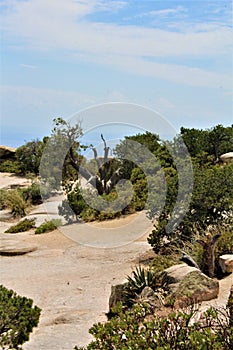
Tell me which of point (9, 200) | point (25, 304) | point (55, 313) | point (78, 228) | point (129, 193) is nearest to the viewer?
point (25, 304)

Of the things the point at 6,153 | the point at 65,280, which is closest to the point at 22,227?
the point at 65,280

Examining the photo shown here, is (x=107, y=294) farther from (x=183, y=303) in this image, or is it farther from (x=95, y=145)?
(x=95, y=145)

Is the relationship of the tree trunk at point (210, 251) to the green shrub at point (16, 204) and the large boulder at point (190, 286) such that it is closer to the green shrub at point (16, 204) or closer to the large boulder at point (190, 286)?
the large boulder at point (190, 286)

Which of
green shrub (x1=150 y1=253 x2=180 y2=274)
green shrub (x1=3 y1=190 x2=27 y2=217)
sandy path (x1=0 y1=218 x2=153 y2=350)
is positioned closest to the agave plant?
sandy path (x1=0 y1=218 x2=153 y2=350)

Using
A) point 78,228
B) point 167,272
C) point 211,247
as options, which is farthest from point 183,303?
point 78,228

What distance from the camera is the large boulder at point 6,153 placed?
3775 centimetres

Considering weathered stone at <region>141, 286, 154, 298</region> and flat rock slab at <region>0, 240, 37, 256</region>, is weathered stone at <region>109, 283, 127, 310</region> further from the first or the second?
flat rock slab at <region>0, 240, 37, 256</region>

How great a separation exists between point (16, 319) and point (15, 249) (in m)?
10.4

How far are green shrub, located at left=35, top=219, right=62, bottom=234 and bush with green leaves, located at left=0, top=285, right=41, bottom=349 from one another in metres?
13.6

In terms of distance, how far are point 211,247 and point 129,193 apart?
1085 centimetres

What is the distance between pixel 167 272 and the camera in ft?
33.9

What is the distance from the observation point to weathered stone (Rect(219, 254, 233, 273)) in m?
11.0

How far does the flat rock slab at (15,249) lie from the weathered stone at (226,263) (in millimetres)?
7171

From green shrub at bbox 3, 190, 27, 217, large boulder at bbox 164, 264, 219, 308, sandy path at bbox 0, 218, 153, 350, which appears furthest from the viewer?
green shrub at bbox 3, 190, 27, 217
